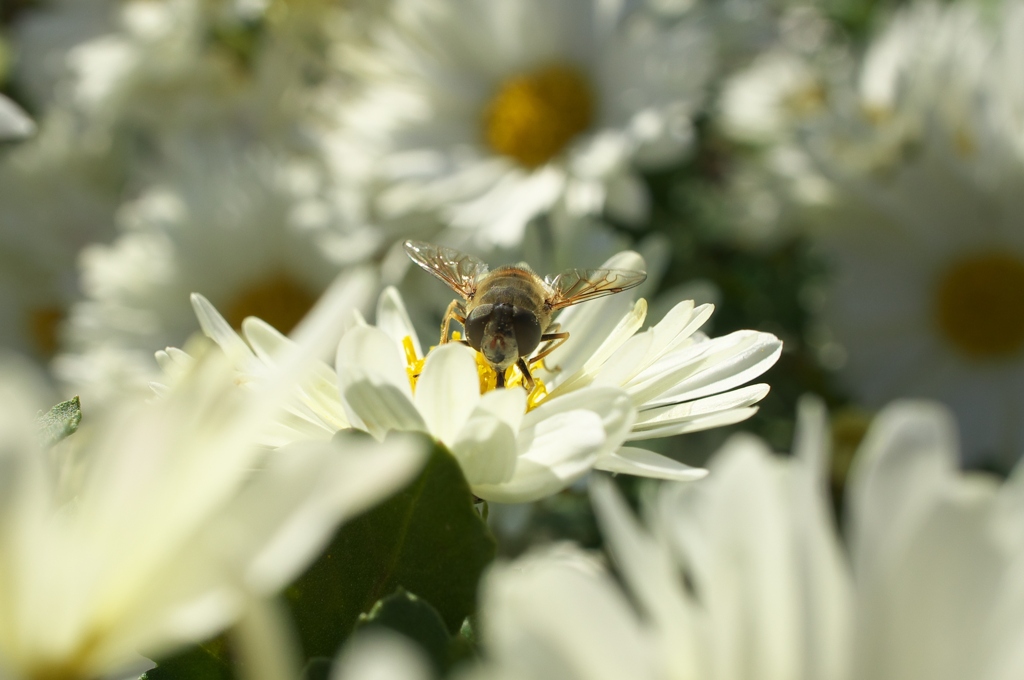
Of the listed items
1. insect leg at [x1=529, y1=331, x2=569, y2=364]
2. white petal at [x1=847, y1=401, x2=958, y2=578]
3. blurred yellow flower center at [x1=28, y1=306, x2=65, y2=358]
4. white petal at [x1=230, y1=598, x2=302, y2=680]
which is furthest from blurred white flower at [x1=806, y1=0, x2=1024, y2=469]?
blurred yellow flower center at [x1=28, y1=306, x2=65, y2=358]

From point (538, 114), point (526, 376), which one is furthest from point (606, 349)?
point (538, 114)

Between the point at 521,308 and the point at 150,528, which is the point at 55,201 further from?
the point at 150,528

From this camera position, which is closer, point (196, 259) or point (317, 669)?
point (317, 669)

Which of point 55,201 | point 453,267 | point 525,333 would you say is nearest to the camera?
point 525,333

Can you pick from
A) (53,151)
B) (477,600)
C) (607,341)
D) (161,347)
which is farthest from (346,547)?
(53,151)

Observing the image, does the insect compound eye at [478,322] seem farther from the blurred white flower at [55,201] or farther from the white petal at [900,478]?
the blurred white flower at [55,201]

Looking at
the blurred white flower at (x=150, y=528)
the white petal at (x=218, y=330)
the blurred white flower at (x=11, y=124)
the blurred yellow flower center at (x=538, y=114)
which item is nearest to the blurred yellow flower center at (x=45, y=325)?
the blurred yellow flower center at (x=538, y=114)
